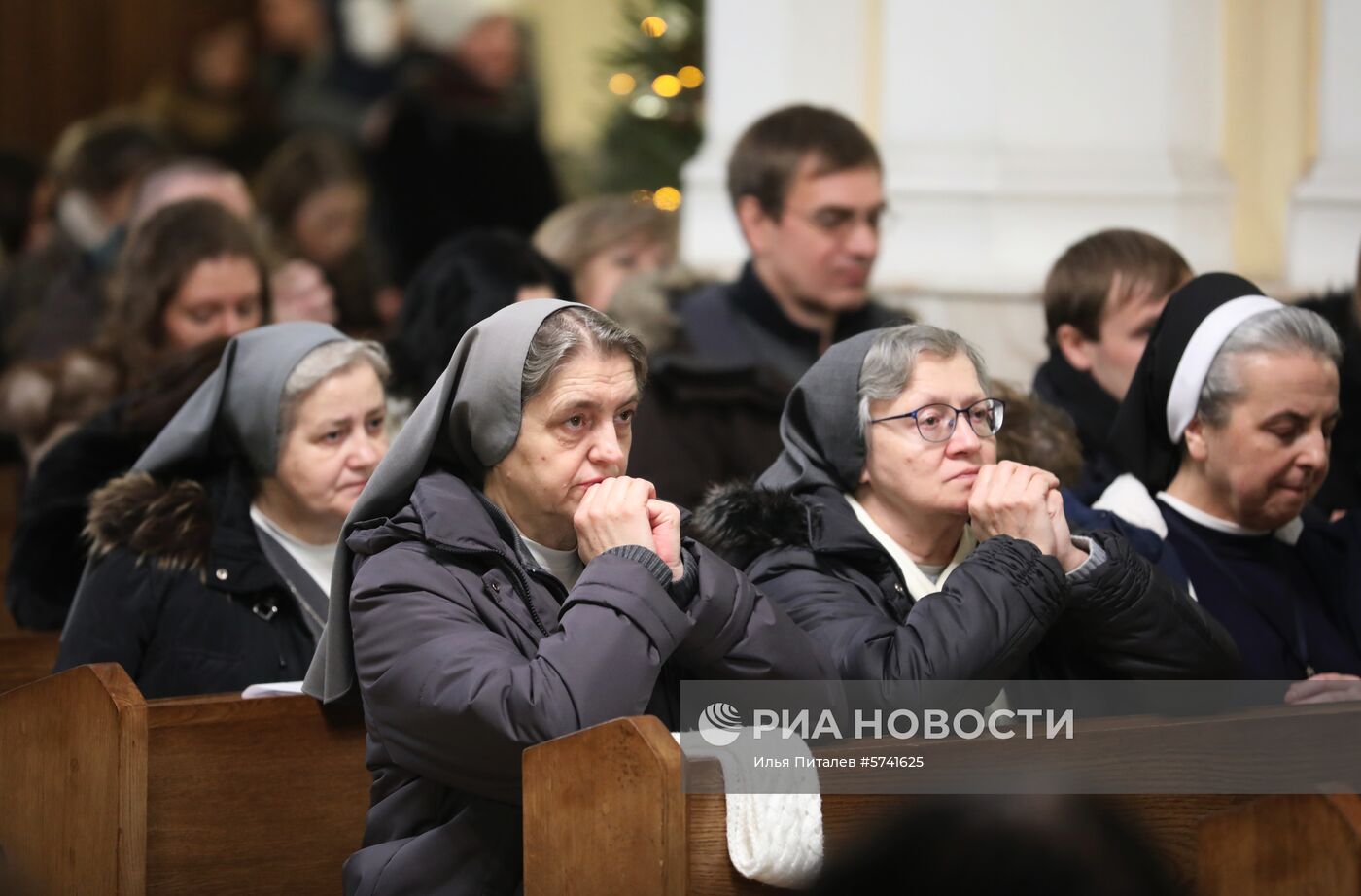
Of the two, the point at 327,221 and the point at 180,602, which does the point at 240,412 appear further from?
the point at 327,221

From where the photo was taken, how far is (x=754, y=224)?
18.2 feet

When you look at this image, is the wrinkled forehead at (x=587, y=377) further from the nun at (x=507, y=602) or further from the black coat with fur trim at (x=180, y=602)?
the black coat with fur trim at (x=180, y=602)

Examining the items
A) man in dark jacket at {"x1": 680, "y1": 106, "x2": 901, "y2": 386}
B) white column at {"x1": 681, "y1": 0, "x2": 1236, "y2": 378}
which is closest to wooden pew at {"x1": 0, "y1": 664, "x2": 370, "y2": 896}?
man in dark jacket at {"x1": 680, "y1": 106, "x2": 901, "y2": 386}

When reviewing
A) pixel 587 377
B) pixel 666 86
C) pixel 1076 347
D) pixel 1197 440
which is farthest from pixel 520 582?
pixel 666 86

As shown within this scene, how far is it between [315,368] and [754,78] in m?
3.14

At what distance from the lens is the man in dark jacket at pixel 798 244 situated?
5395 mm

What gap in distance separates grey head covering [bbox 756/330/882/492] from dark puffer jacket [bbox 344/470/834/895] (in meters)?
0.46

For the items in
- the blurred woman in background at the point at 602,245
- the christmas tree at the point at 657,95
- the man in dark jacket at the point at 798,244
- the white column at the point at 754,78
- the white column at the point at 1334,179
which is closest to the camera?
the man in dark jacket at the point at 798,244

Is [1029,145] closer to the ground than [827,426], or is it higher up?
higher up

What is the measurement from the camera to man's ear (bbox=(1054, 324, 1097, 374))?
4543 mm

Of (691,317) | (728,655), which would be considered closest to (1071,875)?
(728,655)

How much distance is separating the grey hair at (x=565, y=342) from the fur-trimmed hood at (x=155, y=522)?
1097 millimetres

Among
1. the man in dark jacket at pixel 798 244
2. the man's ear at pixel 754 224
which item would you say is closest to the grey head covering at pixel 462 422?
the man in dark jacket at pixel 798 244

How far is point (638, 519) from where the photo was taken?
3.00 m
